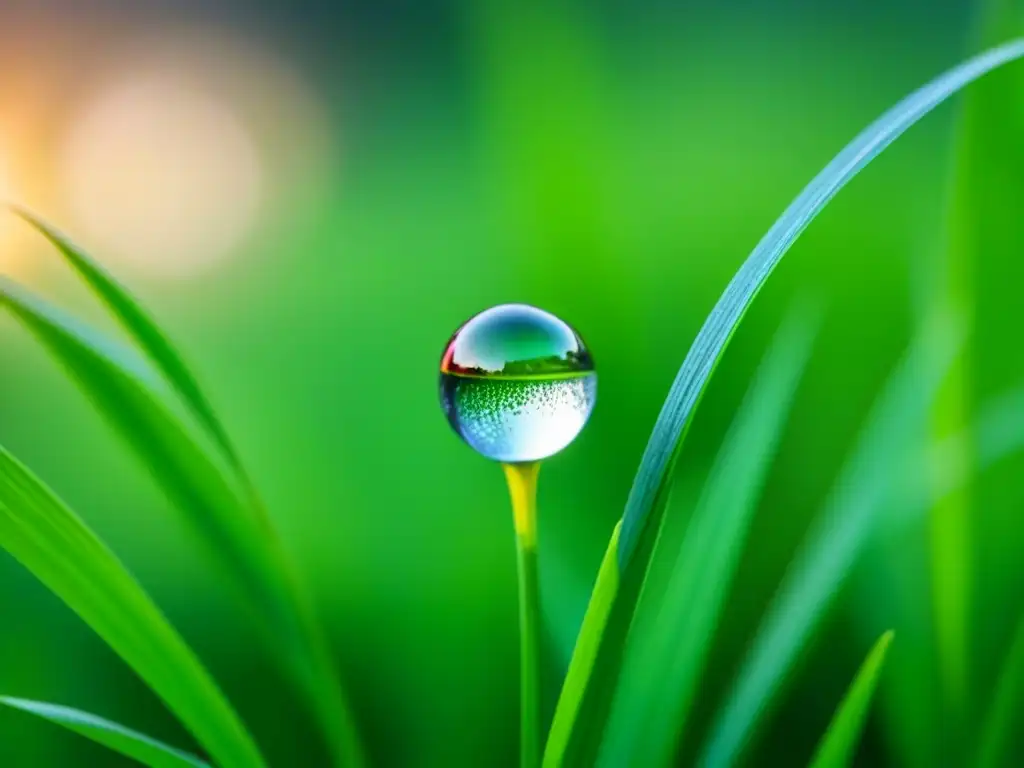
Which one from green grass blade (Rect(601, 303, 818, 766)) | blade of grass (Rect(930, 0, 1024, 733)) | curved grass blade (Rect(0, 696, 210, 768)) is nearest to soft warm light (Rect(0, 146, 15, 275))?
curved grass blade (Rect(0, 696, 210, 768))

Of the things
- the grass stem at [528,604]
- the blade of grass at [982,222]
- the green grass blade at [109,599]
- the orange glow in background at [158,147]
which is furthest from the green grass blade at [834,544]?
the orange glow in background at [158,147]

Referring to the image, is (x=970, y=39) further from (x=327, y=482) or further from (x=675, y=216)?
(x=327, y=482)

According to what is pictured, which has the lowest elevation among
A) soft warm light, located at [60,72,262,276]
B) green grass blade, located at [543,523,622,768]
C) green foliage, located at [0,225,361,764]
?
green grass blade, located at [543,523,622,768]

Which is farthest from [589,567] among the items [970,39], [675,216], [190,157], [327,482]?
[970,39]

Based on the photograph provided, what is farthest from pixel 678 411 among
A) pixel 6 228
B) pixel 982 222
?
pixel 6 228

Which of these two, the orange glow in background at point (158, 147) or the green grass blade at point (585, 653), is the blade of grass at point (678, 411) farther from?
the orange glow in background at point (158, 147)

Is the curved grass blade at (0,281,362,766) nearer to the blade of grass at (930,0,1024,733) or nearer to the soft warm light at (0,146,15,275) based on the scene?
the blade of grass at (930,0,1024,733)

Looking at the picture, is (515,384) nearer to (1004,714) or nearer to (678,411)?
(678,411)
